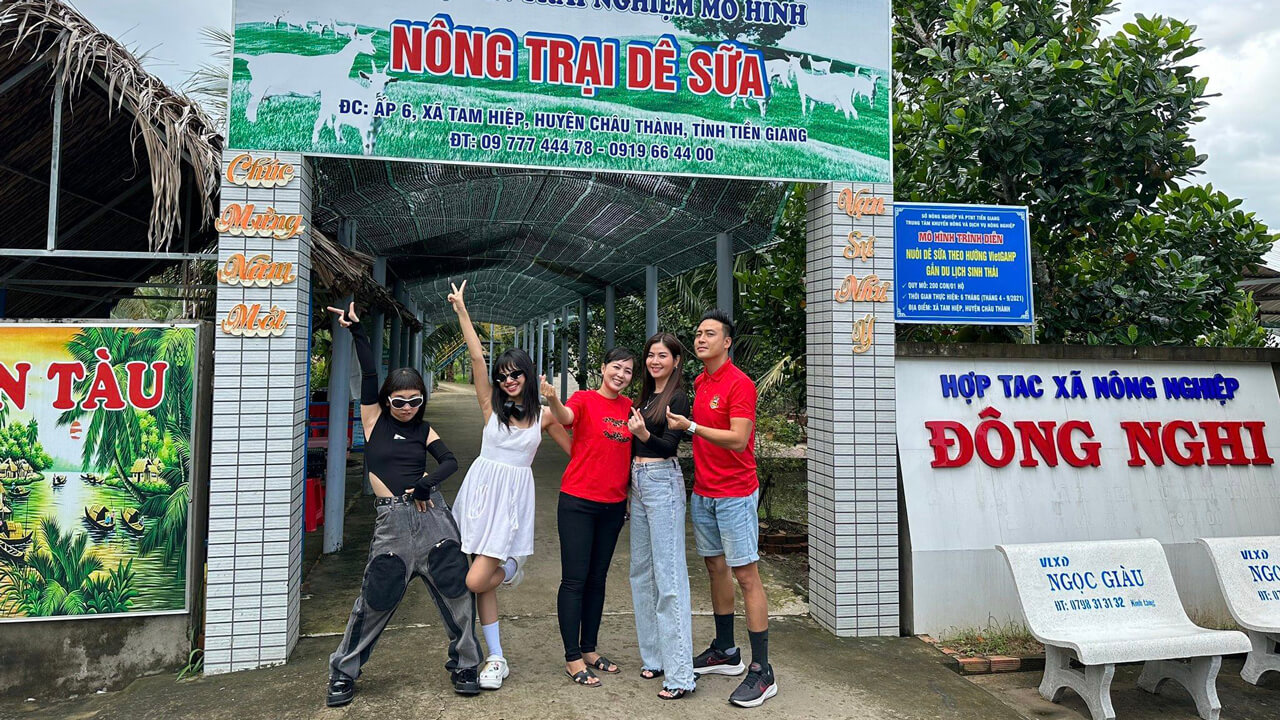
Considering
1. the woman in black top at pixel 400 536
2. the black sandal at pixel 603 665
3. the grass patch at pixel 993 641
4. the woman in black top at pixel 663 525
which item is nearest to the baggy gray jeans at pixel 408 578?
the woman in black top at pixel 400 536

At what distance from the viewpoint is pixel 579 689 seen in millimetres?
3727

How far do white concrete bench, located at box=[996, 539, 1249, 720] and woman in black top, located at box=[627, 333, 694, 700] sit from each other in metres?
1.67

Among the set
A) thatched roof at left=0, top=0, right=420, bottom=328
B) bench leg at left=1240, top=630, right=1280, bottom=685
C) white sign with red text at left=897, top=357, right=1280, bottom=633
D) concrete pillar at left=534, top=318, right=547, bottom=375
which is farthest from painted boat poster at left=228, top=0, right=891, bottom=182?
concrete pillar at left=534, top=318, right=547, bottom=375

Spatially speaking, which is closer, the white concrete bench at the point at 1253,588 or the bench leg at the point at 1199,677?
the bench leg at the point at 1199,677

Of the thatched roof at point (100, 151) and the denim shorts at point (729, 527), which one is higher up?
the thatched roof at point (100, 151)

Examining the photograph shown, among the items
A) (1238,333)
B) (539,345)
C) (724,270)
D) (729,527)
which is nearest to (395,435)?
(729,527)

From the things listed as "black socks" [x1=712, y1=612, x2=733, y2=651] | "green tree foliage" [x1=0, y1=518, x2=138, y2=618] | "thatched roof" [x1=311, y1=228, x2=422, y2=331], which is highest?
"thatched roof" [x1=311, y1=228, x2=422, y2=331]

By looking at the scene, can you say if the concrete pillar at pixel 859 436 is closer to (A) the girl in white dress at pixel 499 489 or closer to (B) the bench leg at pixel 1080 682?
(B) the bench leg at pixel 1080 682

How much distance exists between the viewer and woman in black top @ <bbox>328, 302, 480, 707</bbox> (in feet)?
11.6

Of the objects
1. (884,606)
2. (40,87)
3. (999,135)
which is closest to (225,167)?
(40,87)

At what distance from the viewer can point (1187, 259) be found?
5.93 metres

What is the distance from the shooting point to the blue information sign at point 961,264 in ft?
16.0

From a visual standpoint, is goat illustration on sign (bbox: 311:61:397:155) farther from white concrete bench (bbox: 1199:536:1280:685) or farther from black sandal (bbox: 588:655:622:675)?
white concrete bench (bbox: 1199:536:1280:685)

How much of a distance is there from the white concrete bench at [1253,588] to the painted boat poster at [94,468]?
555 cm
